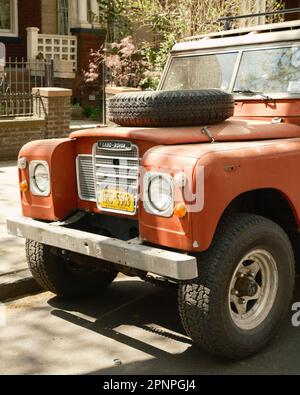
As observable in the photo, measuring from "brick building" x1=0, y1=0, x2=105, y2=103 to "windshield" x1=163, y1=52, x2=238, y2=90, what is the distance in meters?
11.4

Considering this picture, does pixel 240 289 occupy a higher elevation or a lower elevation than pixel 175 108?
lower

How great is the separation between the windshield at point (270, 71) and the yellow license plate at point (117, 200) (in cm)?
152

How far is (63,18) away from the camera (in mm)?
18078

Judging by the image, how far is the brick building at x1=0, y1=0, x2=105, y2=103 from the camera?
55.0 feet

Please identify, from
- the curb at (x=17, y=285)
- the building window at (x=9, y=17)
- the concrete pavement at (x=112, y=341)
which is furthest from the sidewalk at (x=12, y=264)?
the building window at (x=9, y=17)

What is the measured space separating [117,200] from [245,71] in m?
1.69

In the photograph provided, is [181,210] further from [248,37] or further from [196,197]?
[248,37]

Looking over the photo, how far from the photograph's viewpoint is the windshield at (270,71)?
15.9ft

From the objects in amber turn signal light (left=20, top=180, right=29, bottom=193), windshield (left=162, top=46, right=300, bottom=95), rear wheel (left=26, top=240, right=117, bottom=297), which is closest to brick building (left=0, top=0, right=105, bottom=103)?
windshield (left=162, top=46, right=300, bottom=95)

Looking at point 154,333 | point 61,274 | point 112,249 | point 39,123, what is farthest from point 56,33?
point 112,249

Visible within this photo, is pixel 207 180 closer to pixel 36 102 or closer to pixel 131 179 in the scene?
pixel 131 179

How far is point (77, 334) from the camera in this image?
4469 millimetres

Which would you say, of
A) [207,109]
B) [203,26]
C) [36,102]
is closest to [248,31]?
[207,109]
